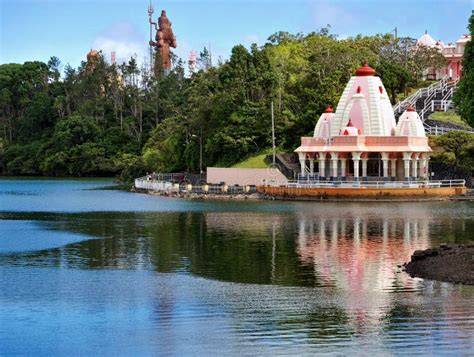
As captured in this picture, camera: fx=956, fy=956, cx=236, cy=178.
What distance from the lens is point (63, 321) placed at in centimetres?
2297

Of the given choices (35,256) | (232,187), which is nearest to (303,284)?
(35,256)

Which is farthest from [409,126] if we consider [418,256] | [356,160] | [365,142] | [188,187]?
[418,256]

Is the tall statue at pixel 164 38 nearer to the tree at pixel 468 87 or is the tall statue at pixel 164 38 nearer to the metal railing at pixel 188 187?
the metal railing at pixel 188 187

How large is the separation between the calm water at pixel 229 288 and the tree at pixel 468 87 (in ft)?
18.2

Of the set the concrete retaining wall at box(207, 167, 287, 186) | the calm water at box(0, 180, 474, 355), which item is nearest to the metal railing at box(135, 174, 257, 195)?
the concrete retaining wall at box(207, 167, 287, 186)

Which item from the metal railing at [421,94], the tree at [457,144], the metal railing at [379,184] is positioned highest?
the metal railing at [421,94]

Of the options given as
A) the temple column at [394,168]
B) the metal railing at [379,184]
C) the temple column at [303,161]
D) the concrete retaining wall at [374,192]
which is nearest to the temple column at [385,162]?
the temple column at [394,168]

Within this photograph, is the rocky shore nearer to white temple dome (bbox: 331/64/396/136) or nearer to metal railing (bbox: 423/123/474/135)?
white temple dome (bbox: 331/64/396/136)

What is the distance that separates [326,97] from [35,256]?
166ft

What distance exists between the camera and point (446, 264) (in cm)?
2884

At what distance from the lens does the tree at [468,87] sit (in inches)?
1770

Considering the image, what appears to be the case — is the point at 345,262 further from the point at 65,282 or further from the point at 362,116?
the point at 362,116

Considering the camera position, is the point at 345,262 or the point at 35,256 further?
the point at 35,256

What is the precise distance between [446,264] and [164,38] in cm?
13334
